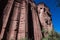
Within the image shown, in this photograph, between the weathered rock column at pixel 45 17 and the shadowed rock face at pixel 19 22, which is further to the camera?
the weathered rock column at pixel 45 17

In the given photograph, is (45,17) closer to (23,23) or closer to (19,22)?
(23,23)

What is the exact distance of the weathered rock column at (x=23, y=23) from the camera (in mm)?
30500

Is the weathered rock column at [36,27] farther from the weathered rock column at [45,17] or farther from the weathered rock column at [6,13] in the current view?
the weathered rock column at [6,13]

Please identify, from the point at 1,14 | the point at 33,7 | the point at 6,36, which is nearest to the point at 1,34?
the point at 6,36

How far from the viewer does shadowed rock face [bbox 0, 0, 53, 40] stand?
96.9ft

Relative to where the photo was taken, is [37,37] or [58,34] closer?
[37,37]

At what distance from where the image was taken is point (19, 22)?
31641mm

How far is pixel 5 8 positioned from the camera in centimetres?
3109

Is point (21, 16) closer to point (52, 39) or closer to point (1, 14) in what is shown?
point (1, 14)

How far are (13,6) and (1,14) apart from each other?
2257 millimetres

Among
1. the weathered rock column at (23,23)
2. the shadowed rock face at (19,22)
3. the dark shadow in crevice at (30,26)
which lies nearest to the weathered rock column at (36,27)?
the shadowed rock face at (19,22)

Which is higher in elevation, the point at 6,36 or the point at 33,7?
the point at 33,7

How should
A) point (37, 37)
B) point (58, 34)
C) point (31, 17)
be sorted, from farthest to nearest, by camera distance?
point (58, 34)
point (31, 17)
point (37, 37)

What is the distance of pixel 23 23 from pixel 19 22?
1.92 feet
